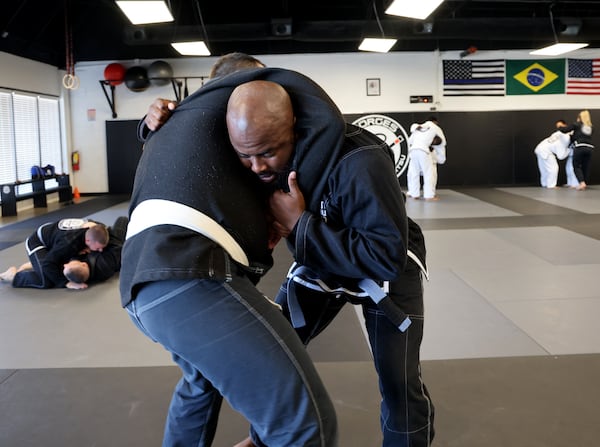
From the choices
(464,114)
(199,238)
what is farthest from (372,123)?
(199,238)

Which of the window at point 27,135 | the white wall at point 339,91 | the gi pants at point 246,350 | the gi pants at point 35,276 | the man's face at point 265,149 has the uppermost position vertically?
the white wall at point 339,91

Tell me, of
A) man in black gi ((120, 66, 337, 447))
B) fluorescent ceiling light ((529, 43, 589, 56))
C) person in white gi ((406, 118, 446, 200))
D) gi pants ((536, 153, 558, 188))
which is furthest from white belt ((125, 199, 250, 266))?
gi pants ((536, 153, 558, 188))

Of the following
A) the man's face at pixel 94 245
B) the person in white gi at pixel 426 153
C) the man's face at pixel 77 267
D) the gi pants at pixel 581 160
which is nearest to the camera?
the man's face at pixel 77 267

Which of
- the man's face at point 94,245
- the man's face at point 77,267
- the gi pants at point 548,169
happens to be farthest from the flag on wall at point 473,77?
the man's face at point 77,267

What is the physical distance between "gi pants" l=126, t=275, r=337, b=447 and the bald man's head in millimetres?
317

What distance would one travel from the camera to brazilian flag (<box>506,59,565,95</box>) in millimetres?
13328

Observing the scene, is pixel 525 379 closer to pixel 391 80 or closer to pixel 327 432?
pixel 327 432

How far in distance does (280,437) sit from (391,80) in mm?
12766

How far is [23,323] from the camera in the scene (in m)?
3.99

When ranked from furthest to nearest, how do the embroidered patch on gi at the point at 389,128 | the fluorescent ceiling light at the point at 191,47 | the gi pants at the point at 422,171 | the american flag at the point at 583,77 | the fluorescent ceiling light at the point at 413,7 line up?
the american flag at the point at 583,77, the embroidered patch on gi at the point at 389,128, the gi pants at the point at 422,171, the fluorescent ceiling light at the point at 191,47, the fluorescent ceiling light at the point at 413,7

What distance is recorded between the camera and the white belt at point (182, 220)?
4.35 feet

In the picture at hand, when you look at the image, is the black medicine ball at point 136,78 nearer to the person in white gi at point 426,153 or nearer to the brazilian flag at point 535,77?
the person in white gi at point 426,153

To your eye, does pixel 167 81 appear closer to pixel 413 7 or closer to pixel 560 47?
pixel 413 7

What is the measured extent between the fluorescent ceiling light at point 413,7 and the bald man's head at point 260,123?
7.17 meters
